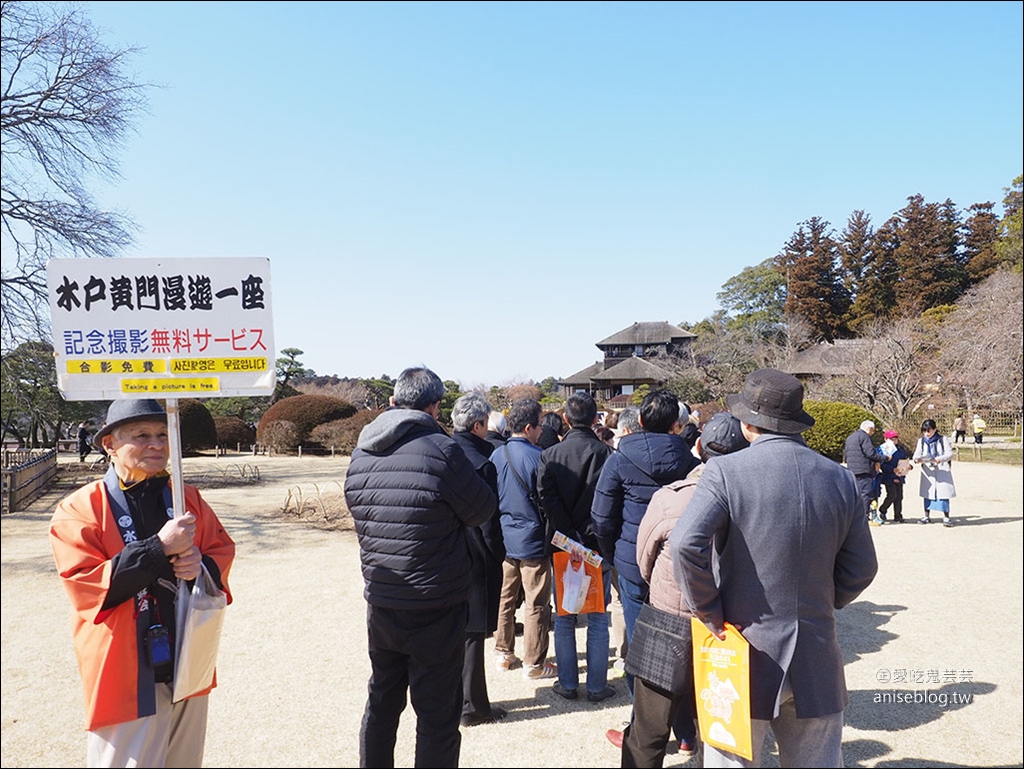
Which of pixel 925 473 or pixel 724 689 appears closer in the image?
pixel 724 689

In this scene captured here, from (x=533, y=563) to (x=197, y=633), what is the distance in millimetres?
2671

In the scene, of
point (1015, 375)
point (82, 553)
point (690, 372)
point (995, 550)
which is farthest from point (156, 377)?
point (690, 372)

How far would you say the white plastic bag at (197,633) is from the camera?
232cm

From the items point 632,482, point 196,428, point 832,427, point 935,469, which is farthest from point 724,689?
point 196,428

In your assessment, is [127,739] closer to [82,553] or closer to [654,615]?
[82,553]

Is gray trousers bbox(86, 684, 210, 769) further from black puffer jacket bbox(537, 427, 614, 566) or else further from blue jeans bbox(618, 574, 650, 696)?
black puffer jacket bbox(537, 427, 614, 566)

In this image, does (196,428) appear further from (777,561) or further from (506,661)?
(777,561)

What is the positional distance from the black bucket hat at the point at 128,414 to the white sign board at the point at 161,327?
0.07m

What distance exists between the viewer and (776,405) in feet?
8.16

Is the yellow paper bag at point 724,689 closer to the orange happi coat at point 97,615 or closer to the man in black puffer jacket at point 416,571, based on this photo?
the man in black puffer jacket at point 416,571

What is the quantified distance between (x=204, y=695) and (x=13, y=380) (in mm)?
16514

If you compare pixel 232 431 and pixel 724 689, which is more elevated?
pixel 724 689

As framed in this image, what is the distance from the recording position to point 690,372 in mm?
35344

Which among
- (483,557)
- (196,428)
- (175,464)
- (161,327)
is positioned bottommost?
(196,428)
